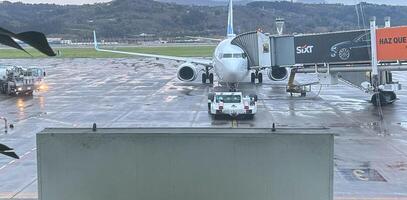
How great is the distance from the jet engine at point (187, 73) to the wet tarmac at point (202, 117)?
928 millimetres

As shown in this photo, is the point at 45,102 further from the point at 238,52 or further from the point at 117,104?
the point at 238,52

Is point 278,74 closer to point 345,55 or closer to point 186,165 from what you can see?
point 345,55

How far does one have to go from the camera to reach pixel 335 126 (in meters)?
27.3

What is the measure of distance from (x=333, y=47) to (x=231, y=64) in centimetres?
749

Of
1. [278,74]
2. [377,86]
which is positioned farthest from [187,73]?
[377,86]

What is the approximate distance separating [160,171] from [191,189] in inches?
21.2

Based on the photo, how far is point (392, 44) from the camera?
3269 cm

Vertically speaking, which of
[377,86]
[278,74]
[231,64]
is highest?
[231,64]

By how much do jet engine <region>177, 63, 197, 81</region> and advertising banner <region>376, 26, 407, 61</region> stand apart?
62.3ft

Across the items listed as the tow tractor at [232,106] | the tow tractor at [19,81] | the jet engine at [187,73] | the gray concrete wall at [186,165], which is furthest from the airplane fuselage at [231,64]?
the gray concrete wall at [186,165]

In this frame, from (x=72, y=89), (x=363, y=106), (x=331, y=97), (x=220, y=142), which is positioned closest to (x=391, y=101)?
(x=363, y=106)

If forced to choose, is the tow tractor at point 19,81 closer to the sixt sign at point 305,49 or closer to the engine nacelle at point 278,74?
the engine nacelle at point 278,74

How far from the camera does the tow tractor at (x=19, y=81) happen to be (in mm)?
42750

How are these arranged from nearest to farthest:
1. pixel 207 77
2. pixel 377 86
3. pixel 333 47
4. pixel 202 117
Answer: pixel 202 117 < pixel 333 47 < pixel 377 86 < pixel 207 77
